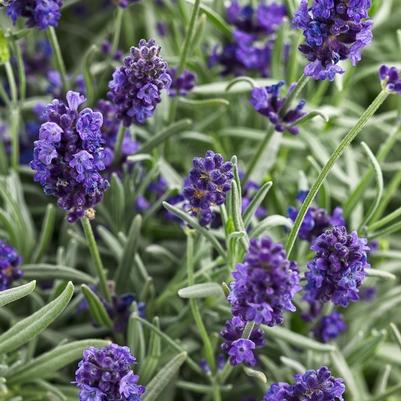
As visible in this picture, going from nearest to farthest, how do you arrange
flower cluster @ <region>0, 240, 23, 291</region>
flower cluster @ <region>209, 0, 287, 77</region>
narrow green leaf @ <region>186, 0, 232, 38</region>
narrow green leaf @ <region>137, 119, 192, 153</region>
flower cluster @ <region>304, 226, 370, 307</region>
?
flower cluster @ <region>304, 226, 370, 307</region>
flower cluster @ <region>0, 240, 23, 291</region>
narrow green leaf @ <region>137, 119, 192, 153</region>
narrow green leaf @ <region>186, 0, 232, 38</region>
flower cluster @ <region>209, 0, 287, 77</region>

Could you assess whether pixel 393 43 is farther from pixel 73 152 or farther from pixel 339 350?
pixel 73 152

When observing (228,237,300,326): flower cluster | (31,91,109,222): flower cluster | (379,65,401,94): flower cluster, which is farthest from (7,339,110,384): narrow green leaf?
(379,65,401,94): flower cluster

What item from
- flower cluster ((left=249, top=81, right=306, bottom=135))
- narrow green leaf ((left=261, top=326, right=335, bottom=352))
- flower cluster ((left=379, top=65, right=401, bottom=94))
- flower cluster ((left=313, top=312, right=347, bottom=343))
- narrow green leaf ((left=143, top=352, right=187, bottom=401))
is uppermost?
flower cluster ((left=379, top=65, right=401, bottom=94))

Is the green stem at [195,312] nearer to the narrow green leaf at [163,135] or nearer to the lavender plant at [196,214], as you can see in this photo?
the lavender plant at [196,214]

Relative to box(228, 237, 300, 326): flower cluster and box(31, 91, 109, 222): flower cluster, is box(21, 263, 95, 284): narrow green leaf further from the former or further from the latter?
box(228, 237, 300, 326): flower cluster

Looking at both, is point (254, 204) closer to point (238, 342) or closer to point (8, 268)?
point (238, 342)

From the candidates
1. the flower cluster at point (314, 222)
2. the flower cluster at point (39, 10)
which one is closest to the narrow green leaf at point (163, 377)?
the flower cluster at point (314, 222)

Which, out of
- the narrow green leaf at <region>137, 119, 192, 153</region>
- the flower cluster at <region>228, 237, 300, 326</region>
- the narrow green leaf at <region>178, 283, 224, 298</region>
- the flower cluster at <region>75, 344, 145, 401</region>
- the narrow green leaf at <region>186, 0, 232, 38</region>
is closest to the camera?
the flower cluster at <region>228, 237, 300, 326</region>
